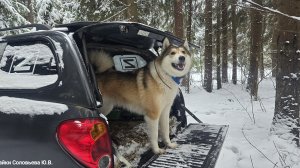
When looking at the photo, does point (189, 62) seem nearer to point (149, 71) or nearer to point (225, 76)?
point (149, 71)

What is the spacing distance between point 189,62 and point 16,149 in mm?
3030

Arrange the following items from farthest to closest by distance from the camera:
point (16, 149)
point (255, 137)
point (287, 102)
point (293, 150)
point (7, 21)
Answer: point (7, 21), point (255, 137), point (287, 102), point (293, 150), point (16, 149)

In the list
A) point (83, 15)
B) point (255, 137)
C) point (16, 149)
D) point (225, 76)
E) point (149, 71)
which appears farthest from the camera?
point (225, 76)

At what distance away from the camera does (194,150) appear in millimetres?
4027

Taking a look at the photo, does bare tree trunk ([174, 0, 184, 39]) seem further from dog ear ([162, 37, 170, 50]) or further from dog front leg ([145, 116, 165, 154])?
dog front leg ([145, 116, 165, 154])

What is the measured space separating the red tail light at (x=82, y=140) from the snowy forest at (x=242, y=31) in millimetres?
2389

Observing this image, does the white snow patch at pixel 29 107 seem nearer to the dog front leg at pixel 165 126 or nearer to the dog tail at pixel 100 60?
the dog tail at pixel 100 60

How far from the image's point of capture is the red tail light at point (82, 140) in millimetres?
2264

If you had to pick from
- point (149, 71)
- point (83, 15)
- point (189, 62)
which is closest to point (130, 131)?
point (149, 71)

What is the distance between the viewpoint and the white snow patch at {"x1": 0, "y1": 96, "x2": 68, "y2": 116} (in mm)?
2318

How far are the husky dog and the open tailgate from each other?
26cm

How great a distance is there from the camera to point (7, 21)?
13094 millimetres

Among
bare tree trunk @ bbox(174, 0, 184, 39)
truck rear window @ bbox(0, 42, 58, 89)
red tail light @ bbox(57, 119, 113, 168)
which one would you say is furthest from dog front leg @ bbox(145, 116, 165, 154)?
bare tree trunk @ bbox(174, 0, 184, 39)

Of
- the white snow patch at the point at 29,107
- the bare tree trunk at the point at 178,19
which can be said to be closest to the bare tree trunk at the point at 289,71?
the white snow patch at the point at 29,107
